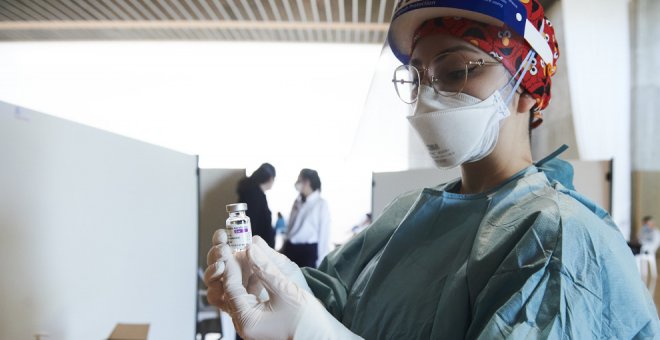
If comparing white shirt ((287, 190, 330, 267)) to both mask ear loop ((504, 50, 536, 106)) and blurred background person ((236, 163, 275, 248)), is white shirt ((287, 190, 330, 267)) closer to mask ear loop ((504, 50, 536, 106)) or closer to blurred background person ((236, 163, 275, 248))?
blurred background person ((236, 163, 275, 248))

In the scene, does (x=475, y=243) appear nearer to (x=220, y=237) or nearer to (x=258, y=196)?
(x=220, y=237)

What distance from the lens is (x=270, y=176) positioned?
117 centimetres

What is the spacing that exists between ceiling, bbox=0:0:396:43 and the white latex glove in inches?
104

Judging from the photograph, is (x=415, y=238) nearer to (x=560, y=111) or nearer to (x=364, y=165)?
(x=364, y=165)

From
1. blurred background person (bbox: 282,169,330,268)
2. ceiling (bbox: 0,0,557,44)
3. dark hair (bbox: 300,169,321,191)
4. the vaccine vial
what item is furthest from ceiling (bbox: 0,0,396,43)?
the vaccine vial

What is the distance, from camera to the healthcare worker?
1.73ft

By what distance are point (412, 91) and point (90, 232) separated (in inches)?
42.5

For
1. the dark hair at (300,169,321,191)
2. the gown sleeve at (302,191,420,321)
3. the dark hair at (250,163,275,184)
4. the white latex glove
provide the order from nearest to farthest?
the white latex glove
the gown sleeve at (302,191,420,321)
the dark hair at (250,163,275,184)
the dark hair at (300,169,321,191)

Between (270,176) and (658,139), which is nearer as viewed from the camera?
(270,176)

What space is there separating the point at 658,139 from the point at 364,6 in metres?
2.46

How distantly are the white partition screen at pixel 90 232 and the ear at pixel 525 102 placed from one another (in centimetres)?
109

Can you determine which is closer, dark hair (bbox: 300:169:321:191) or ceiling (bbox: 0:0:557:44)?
dark hair (bbox: 300:169:321:191)

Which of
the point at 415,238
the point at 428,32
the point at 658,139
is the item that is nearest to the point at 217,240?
the point at 415,238

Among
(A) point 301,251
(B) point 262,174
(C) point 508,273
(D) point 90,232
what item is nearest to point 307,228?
(A) point 301,251
